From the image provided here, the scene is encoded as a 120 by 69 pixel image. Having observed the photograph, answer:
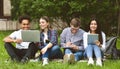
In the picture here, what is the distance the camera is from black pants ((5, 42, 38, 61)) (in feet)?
33.1

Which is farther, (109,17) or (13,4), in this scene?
(13,4)

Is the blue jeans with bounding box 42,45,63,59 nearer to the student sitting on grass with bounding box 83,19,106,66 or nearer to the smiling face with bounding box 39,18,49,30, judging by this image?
the smiling face with bounding box 39,18,49,30

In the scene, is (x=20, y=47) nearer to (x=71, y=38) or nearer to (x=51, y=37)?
(x=51, y=37)

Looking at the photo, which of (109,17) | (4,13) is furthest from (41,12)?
(4,13)

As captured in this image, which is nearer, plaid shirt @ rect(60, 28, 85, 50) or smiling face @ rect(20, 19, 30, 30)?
smiling face @ rect(20, 19, 30, 30)

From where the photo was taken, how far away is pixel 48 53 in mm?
10242

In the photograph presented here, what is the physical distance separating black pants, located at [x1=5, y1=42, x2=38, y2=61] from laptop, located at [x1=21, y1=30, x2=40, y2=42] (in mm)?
160

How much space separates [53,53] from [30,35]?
780 mm

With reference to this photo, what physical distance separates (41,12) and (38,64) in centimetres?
951

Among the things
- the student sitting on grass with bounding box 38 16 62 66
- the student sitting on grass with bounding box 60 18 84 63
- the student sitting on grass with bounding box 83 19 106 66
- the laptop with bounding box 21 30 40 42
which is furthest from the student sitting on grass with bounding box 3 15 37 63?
the student sitting on grass with bounding box 83 19 106 66

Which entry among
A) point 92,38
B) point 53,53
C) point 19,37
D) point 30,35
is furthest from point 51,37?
point 92,38

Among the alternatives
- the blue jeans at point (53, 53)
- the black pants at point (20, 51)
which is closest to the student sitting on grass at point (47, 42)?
the blue jeans at point (53, 53)

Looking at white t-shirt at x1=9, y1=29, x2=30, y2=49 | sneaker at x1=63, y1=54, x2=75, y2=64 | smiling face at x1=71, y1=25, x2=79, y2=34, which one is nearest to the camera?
sneaker at x1=63, y1=54, x2=75, y2=64

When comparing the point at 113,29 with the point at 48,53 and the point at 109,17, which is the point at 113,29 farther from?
the point at 48,53
